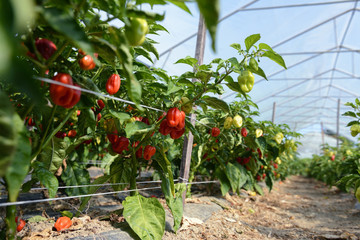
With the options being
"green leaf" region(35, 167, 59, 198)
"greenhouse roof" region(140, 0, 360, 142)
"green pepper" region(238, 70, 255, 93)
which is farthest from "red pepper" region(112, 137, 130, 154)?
"greenhouse roof" region(140, 0, 360, 142)

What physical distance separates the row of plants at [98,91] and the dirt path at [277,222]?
0.57m

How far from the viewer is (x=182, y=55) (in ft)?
24.6

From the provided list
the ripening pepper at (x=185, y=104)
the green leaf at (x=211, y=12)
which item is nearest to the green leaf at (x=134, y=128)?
the ripening pepper at (x=185, y=104)

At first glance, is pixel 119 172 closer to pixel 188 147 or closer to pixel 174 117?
pixel 174 117

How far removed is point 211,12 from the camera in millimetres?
522

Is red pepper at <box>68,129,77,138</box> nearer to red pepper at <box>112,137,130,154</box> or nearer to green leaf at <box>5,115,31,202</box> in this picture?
red pepper at <box>112,137,130,154</box>

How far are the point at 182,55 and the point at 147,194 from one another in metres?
4.96

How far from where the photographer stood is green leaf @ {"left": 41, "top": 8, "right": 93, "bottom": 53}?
682mm

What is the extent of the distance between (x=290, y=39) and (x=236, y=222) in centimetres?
645

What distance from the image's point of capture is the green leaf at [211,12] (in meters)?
0.51

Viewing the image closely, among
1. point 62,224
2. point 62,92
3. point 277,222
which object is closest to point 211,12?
point 62,92

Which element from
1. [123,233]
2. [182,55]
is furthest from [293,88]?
[123,233]

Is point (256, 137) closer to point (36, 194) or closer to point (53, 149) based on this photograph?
point (53, 149)

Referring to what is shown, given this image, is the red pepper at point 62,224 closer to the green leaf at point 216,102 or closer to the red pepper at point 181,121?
the red pepper at point 181,121
